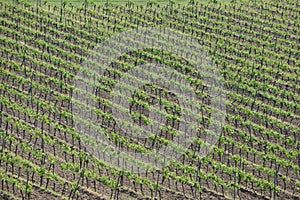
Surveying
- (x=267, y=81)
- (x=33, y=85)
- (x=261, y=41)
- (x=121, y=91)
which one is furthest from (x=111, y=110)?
(x=261, y=41)

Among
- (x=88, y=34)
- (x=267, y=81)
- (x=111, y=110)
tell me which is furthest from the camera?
(x=88, y=34)

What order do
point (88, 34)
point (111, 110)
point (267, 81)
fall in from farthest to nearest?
point (88, 34)
point (267, 81)
point (111, 110)

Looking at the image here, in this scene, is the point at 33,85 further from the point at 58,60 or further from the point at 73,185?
the point at 73,185

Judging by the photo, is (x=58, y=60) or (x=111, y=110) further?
(x=58, y=60)

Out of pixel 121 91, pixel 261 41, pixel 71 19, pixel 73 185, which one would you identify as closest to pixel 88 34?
pixel 71 19

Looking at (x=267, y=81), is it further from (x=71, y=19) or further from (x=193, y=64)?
(x=71, y=19)

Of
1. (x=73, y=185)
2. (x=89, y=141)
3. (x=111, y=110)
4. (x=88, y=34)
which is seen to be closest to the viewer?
(x=73, y=185)
